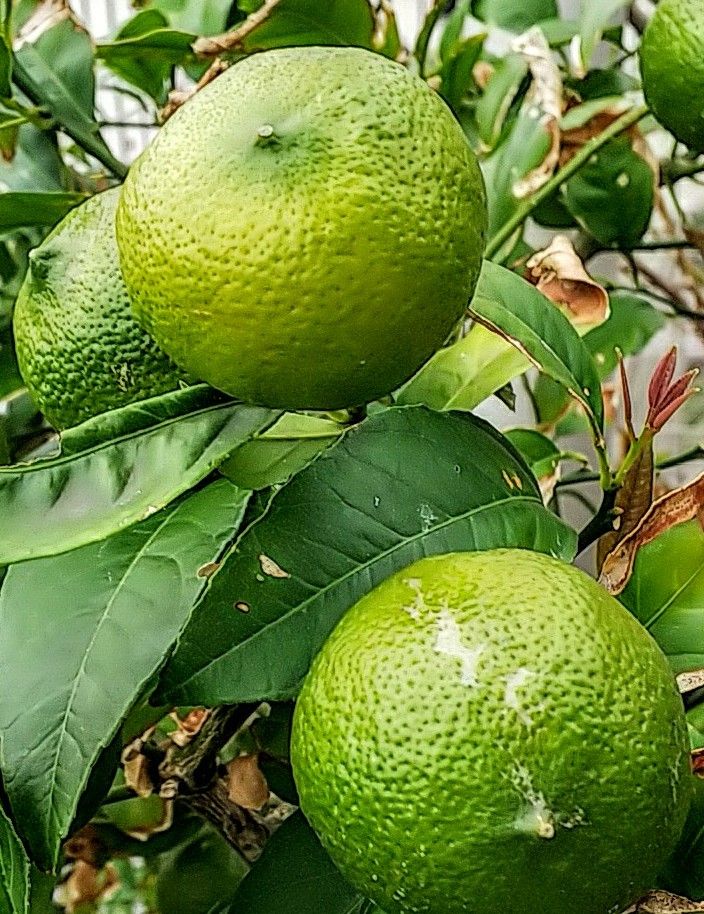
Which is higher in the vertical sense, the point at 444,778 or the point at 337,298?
the point at 337,298

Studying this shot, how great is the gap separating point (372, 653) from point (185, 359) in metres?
0.11

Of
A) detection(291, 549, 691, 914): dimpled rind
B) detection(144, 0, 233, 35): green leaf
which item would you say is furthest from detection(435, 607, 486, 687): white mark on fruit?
detection(144, 0, 233, 35): green leaf

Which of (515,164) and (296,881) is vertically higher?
(515,164)

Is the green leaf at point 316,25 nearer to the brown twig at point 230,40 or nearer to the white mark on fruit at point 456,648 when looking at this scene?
the brown twig at point 230,40

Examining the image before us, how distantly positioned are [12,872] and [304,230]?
0.23 metres

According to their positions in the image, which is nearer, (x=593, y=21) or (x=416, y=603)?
(x=416, y=603)

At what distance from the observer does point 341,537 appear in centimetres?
39

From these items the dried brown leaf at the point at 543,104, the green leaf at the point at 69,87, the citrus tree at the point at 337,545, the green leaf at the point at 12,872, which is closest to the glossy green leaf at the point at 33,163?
the green leaf at the point at 69,87

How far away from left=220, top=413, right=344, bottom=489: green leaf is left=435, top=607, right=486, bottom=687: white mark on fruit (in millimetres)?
108

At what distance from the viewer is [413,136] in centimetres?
36

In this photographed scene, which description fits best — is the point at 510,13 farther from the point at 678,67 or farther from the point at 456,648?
the point at 456,648

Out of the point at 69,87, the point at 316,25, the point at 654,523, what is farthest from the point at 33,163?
the point at 654,523

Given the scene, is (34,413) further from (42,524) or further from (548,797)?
(548,797)

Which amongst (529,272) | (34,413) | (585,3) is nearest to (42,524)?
(529,272)
